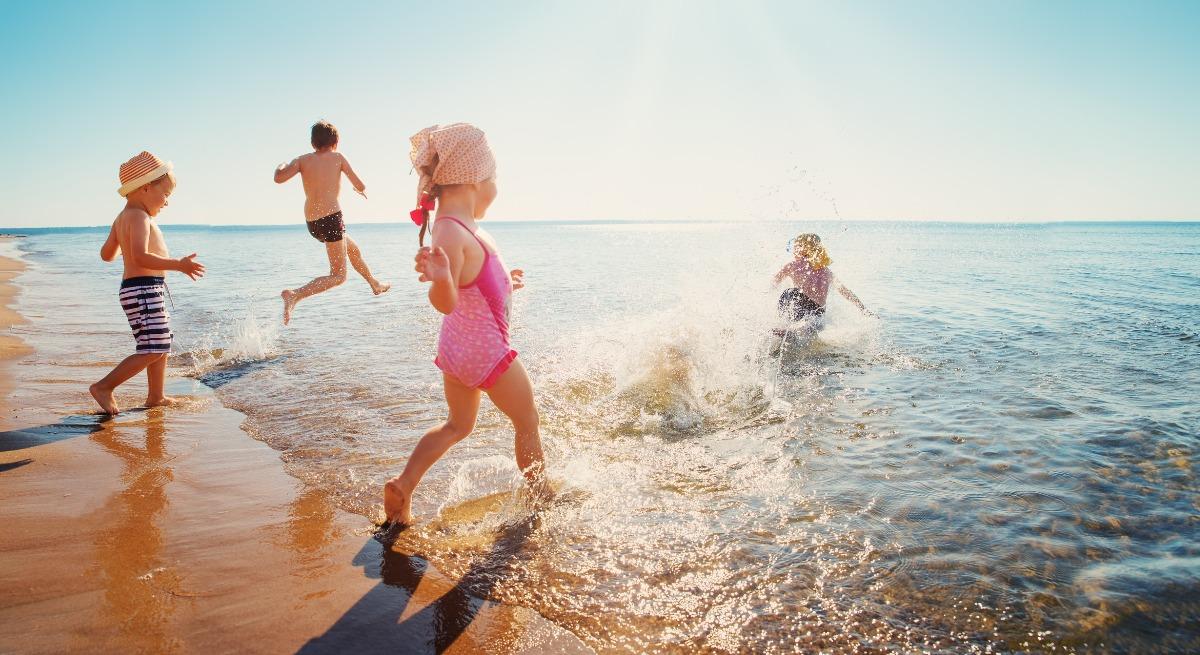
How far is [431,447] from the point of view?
10.5ft

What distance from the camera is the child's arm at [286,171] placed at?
22.3 feet

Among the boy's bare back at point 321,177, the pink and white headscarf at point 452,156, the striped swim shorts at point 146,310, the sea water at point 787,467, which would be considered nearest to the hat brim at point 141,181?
the striped swim shorts at point 146,310

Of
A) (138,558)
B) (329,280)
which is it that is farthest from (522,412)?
(329,280)

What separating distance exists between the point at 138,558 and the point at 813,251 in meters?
8.16

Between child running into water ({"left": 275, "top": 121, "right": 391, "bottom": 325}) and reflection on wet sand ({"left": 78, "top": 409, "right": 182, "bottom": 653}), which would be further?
child running into water ({"left": 275, "top": 121, "right": 391, "bottom": 325})

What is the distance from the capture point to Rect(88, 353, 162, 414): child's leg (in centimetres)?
505

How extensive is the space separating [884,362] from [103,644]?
24.0ft

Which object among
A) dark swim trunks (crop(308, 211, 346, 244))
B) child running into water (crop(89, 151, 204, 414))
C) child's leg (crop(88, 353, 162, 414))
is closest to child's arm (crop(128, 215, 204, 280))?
child running into water (crop(89, 151, 204, 414))

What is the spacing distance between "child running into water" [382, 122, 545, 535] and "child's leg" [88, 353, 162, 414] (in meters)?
3.50

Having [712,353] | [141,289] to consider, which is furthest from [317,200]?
[712,353]

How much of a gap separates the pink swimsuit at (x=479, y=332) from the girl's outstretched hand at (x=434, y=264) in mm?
377

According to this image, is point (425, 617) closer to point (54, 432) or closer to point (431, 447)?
point (431, 447)

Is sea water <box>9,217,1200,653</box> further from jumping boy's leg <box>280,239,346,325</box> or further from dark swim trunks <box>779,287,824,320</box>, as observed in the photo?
jumping boy's leg <box>280,239,346,325</box>

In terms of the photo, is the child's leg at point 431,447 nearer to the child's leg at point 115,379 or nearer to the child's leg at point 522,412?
the child's leg at point 522,412
